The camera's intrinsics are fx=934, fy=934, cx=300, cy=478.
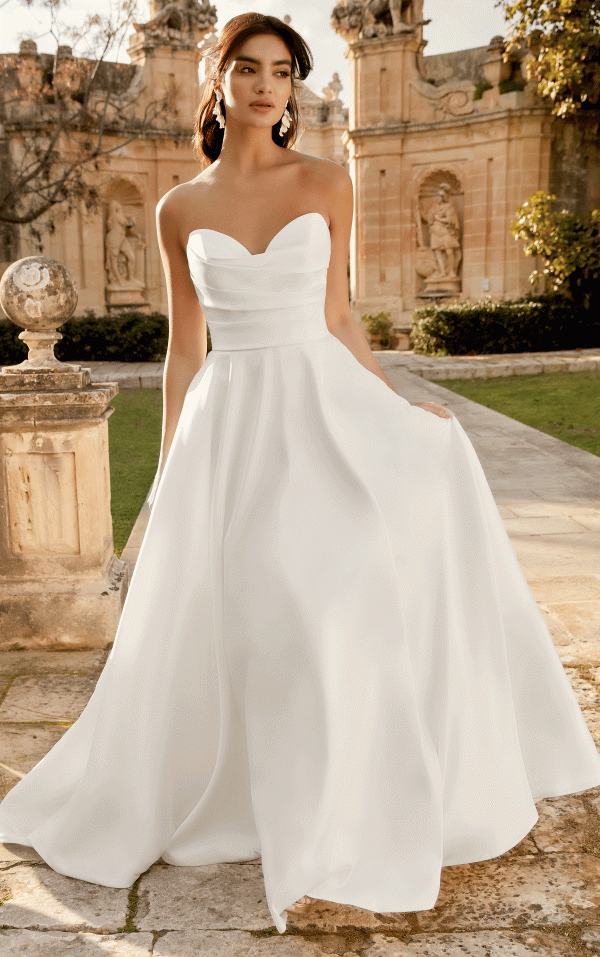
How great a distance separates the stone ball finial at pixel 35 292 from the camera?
3.60 m

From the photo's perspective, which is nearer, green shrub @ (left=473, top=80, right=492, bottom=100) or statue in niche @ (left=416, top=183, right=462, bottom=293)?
green shrub @ (left=473, top=80, right=492, bottom=100)

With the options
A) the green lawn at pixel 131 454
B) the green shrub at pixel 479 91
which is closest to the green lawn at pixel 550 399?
the green lawn at pixel 131 454

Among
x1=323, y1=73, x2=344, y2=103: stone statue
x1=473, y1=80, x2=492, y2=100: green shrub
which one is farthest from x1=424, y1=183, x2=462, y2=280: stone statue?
x1=323, y1=73, x2=344, y2=103: stone statue

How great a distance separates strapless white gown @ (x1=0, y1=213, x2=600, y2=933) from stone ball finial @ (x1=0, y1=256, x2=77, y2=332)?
5.20ft

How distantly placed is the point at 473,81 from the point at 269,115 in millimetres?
19094

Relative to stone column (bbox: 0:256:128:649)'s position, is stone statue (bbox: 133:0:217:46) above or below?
above

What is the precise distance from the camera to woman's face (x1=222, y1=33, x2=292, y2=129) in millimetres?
2109

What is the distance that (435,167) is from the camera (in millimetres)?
19203

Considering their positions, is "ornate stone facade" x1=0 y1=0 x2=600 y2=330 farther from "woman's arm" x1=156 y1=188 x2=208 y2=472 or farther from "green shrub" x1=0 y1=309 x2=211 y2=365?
"woman's arm" x1=156 y1=188 x2=208 y2=472

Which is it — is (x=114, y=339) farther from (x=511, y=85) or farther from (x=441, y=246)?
(x=511, y=85)

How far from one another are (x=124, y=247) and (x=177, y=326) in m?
17.8

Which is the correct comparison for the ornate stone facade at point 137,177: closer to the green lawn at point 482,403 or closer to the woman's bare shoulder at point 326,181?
the green lawn at point 482,403

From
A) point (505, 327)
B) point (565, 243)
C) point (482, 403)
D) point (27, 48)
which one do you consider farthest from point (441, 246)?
point (482, 403)

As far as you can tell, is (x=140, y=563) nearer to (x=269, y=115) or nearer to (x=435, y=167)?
(x=269, y=115)
